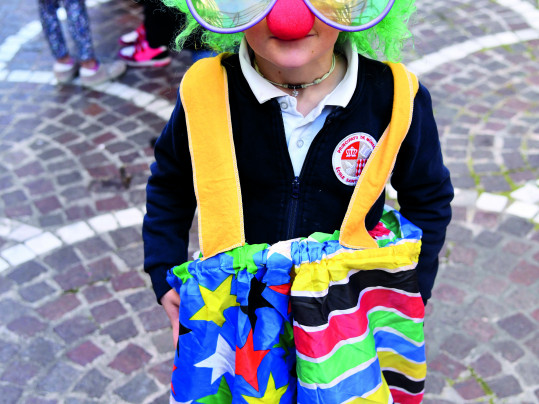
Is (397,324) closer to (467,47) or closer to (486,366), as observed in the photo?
(486,366)

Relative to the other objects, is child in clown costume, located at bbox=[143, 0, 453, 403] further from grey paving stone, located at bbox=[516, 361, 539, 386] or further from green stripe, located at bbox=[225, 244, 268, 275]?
grey paving stone, located at bbox=[516, 361, 539, 386]

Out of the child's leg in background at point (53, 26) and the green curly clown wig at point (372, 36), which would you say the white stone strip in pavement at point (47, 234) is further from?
the green curly clown wig at point (372, 36)

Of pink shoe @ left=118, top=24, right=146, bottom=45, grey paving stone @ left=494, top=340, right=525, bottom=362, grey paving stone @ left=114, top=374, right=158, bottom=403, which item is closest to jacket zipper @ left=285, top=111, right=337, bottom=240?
grey paving stone @ left=114, top=374, right=158, bottom=403

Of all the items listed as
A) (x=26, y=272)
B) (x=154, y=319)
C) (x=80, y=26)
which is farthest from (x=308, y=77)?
(x=80, y=26)

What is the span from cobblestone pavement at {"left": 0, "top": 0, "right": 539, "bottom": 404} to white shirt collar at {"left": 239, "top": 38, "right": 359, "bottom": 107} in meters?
0.36

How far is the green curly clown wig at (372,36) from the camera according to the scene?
152 cm

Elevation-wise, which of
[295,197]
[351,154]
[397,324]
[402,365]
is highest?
[351,154]

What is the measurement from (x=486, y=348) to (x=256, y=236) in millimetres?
1763

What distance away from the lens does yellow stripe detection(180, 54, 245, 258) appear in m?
1.46

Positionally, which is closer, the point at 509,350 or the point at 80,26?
the point at 509,350

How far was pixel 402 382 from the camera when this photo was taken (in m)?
1.61

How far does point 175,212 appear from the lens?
5.56ft

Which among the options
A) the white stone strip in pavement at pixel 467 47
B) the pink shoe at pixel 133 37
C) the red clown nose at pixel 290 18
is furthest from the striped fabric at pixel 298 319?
the pink shoe at pixel 133 37

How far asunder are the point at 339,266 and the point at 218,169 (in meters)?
0.37
